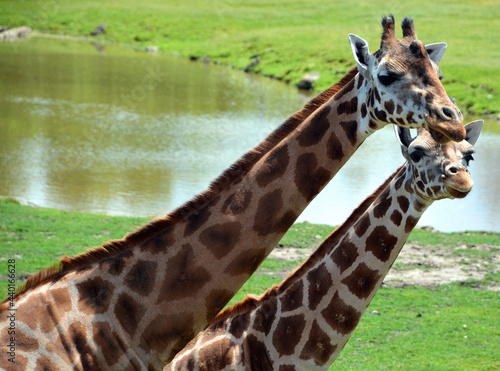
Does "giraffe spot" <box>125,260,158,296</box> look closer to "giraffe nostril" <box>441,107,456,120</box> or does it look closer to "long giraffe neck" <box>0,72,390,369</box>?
"long giraffe neck" <box>0,72,390,369</box>

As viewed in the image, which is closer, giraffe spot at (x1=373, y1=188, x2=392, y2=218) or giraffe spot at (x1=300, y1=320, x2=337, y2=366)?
giraffe spot at (x1=300, y1=320, x2=337, y2=366)

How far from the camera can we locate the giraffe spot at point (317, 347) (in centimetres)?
502

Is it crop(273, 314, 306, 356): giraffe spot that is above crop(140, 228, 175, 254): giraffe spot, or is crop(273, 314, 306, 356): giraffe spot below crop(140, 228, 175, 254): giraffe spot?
below

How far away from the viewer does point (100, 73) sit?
3328cm

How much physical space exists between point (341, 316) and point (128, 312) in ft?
5.39

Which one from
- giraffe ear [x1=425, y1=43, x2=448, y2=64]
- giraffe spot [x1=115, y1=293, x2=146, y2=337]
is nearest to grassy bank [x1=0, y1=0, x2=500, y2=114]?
giraffe ear [x1=425, y1=43, x2=448, y2=64]

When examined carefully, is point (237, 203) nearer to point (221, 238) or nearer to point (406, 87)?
point (221, 238)

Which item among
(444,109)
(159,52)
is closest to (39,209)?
(444,109)

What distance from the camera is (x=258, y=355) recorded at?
512 cm

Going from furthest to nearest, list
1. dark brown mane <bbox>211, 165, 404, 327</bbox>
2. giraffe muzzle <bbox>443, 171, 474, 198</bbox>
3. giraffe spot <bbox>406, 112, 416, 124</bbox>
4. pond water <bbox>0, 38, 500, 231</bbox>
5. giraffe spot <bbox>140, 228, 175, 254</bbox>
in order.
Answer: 1. pond water <bbox>0, 38, 500, 231</bbox>
2. dark brown mane <bbox>211, 165, 404, 327</bbox>
3. giraffe muzzle <bbox>443, 171, 474, 198</bbox>
4. giraffe spot <bbox>140, 228, 175, 254</bbox>
5. giraffe spot <bbox>406, 112, 416, 124</bbox>

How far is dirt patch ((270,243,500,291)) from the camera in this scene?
34.8 ft

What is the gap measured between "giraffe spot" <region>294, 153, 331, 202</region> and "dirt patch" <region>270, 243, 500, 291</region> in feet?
20.1

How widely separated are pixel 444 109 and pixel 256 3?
52116 millimetres

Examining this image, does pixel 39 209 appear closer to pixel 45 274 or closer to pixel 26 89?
pixel 45 274
